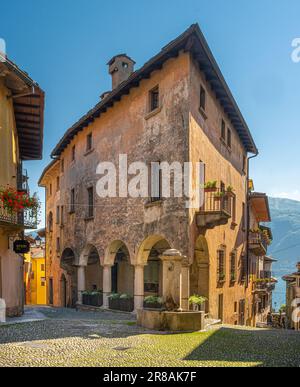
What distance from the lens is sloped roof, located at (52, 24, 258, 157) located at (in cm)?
1452

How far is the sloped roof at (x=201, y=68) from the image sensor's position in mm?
14523

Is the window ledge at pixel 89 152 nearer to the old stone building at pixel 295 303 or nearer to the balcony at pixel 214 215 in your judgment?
the balcony at pixel 214 215

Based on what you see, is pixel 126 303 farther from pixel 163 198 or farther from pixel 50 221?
pixel 50 221

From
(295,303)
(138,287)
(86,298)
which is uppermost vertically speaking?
(138,287)

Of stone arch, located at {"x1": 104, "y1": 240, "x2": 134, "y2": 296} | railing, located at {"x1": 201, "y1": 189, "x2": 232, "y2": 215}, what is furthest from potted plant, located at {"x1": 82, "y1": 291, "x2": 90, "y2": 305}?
railing, located at {"x1": 201, "y1": 189, "x2": 232, "y2": 215}

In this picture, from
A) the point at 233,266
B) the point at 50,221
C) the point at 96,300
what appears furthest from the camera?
the point at 50,221

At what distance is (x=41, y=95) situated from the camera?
15031 millimetres

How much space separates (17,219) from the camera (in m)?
14.7

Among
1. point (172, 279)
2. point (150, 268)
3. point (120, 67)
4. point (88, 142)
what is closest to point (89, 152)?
point (88, 142)

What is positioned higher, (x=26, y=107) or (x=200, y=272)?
(x=26, y=107)

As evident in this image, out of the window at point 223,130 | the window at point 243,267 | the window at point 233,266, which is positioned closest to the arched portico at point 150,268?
the window at point 233,266

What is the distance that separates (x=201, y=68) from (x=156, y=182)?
502cm

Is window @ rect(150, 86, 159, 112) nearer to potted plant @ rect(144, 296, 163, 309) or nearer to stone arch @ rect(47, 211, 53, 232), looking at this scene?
potted plant @ rect(144, 296, 163, 309)

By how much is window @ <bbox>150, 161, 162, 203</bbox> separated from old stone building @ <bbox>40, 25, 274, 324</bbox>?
197mm
